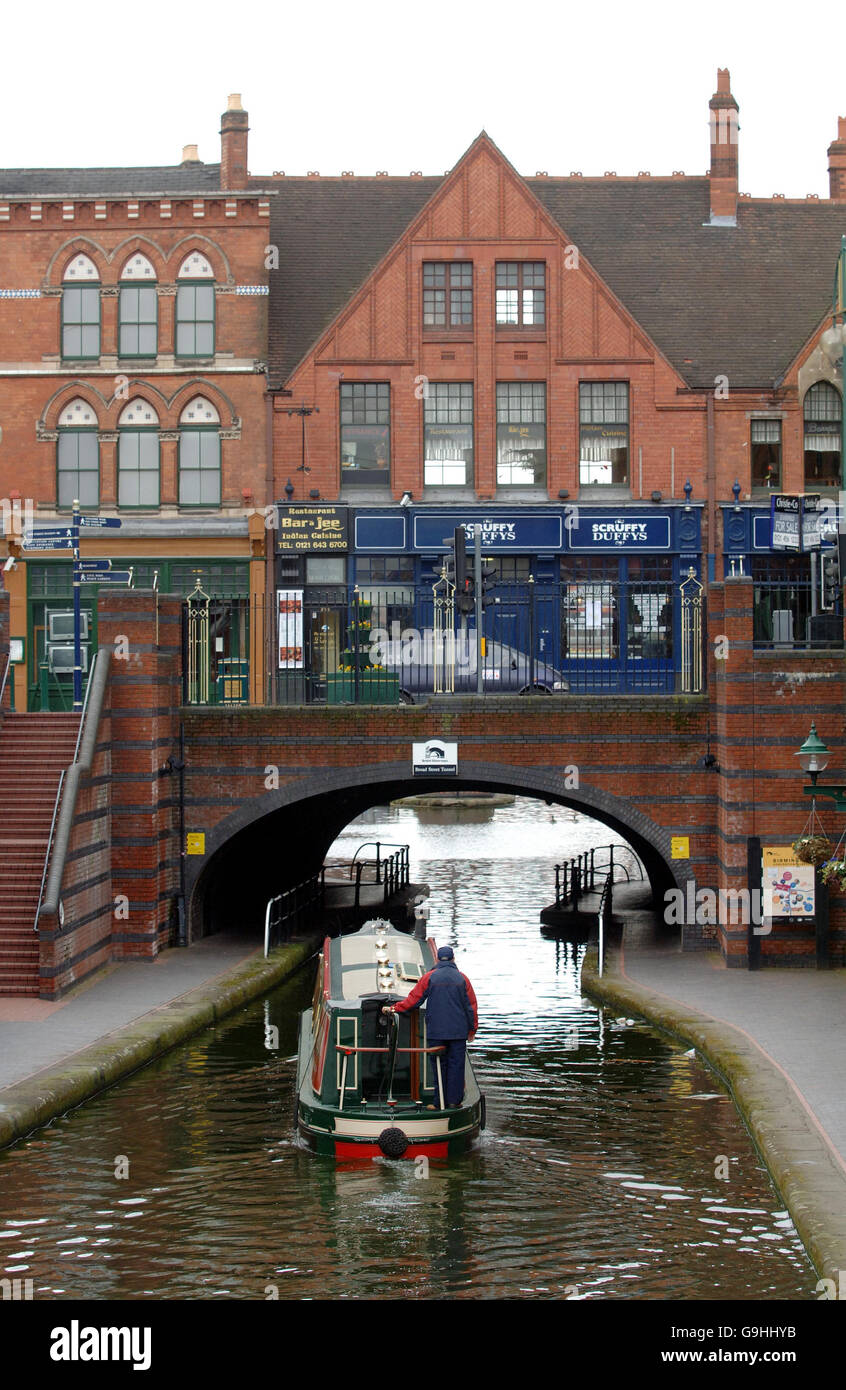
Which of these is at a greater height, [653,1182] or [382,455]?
[382,455]

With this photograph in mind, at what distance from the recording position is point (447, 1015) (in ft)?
56.1

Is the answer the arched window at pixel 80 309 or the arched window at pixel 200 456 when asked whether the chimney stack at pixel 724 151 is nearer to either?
the arched window at pixel 200 456

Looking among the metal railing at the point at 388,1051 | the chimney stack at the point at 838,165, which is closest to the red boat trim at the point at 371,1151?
the metal railing at the point at 388,1051

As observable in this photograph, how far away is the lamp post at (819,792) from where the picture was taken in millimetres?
23781

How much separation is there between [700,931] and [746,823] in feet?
8.08

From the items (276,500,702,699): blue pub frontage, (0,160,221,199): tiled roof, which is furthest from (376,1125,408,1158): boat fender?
(0,160,221,199): tiled roof

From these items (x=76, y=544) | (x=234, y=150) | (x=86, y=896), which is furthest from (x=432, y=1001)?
(x=234, y=150)

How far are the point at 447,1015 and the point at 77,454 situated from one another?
25234mm

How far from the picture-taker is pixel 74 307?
128 ft

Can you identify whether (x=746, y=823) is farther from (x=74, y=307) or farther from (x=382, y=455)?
(x=74, y=307)

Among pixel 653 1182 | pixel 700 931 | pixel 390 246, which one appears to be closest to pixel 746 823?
pixel 700 931

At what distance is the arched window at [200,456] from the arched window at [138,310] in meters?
1.75

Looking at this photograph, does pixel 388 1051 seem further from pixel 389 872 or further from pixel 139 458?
pixel 139 458

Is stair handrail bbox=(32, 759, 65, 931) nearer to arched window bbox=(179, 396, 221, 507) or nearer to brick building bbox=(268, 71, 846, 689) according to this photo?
brick building bbox=(268, 71, 846, 689)
